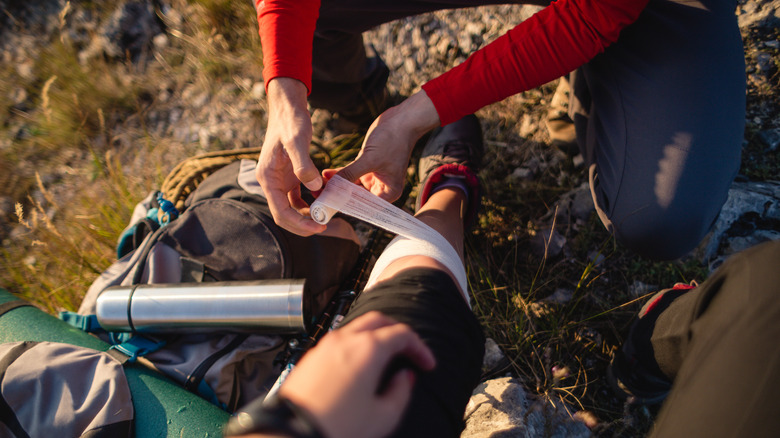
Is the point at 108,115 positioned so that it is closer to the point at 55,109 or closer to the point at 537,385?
the point at 55,109

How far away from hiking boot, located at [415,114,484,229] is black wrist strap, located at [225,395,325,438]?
1431mm

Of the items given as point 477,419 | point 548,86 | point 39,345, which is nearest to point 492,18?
point 548,86

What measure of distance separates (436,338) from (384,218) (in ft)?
1.72

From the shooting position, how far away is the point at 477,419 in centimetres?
149

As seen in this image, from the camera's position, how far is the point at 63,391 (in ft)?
4.14

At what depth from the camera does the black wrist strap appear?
52 cm

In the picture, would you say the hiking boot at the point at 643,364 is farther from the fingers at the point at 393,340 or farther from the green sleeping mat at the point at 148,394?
the green sleeping mat at the point at 148,394

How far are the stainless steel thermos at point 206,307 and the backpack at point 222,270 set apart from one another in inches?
2.9

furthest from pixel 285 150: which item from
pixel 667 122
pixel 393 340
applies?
pixel 667 122

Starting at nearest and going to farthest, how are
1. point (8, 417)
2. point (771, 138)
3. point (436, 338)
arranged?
point (436, 338) → point (8, 417) → point (771, 138)

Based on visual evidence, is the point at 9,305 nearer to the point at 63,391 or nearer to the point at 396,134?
the point at 63,391

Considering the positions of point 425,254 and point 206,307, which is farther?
point 206,307

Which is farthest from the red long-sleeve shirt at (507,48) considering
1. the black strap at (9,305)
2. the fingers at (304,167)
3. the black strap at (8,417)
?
the black strap at (9,305)

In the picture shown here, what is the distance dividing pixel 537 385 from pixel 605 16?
1.52 metres
